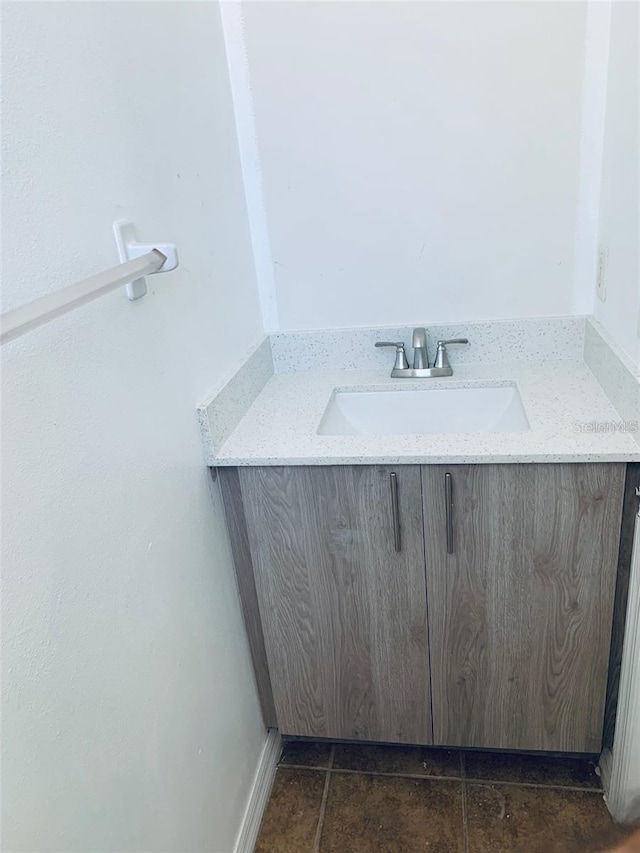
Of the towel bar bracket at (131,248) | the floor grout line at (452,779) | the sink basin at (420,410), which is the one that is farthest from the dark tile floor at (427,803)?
the towel bar bracket at (131,248)

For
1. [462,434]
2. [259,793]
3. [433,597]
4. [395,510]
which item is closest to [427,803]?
[259,793]

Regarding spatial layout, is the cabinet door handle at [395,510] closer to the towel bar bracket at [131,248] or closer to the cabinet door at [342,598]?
the cabinet door at [342,598]

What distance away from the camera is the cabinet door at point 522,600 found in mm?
1214

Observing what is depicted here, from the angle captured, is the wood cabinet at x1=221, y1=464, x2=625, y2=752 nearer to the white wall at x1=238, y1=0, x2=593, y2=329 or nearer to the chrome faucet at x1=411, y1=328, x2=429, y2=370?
the chrome faucet at x1=411, y1=328, x2=429, y2=370

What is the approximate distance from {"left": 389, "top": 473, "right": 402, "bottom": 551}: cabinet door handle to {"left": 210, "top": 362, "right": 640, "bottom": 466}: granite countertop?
0.05 metres

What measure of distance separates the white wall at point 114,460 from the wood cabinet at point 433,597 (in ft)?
0.48

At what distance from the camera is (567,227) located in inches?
59.1

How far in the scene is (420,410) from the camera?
5.20 ft

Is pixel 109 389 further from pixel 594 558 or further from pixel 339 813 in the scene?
pixel 339 813

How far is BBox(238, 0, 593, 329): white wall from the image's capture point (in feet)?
4.57

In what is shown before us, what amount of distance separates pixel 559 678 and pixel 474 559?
36 cm

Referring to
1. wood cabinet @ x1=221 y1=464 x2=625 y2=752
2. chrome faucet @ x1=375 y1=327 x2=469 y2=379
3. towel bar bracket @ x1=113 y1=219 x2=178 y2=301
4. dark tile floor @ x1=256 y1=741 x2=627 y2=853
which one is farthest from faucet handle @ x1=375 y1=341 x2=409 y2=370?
dark tile floor @ x1=256 y1=741 x2=627 y2=853

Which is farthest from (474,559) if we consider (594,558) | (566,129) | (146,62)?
(146,62)

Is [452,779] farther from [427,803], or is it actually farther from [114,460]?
[114,460]
